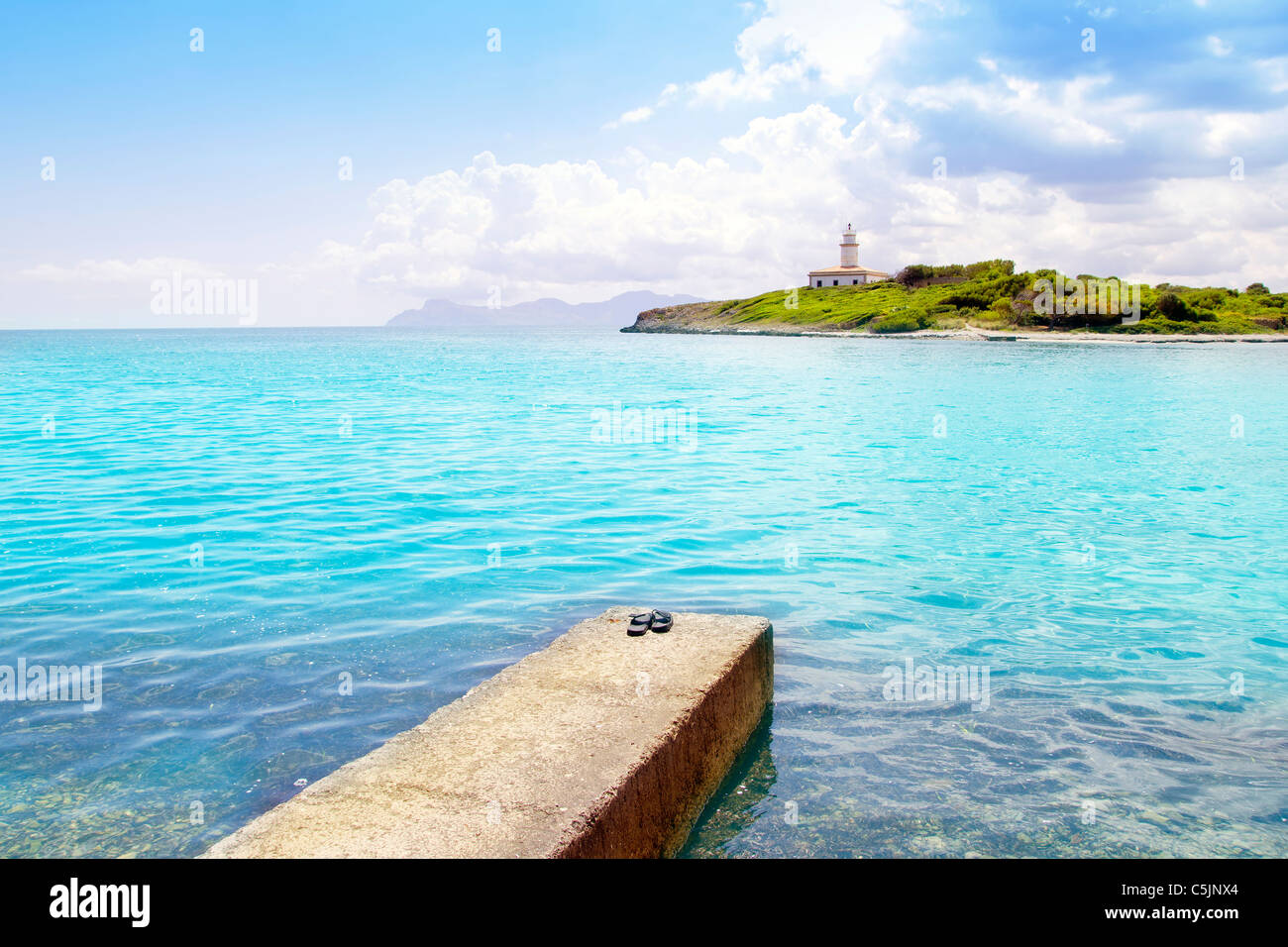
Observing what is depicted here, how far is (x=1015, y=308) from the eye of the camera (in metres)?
106

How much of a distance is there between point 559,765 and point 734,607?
526 centimetres

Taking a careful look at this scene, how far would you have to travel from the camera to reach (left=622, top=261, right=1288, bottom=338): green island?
322 feet

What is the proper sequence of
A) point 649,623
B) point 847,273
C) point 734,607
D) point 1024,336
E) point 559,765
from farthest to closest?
1. point 847,273
2. point 1024,336
3. point 734,607
4. point 649,623
5. point 559,765

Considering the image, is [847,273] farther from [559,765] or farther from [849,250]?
[559,765]

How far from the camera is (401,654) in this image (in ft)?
27.0

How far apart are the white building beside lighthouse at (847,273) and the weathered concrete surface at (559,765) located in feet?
522

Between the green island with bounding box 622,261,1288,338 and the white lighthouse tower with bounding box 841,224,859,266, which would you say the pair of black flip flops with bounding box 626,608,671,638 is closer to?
the green island with bounding box 622,261,1288,338

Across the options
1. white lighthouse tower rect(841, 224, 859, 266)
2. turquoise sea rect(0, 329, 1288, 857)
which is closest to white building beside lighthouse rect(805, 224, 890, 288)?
white lighthouse tower rect(841, 224, 859, 266)

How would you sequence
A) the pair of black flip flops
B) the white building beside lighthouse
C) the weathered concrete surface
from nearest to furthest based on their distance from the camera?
the weathered concrete surface
the pair of black flip flops
the white building beside lighthouse

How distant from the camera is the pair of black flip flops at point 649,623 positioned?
6.84 m

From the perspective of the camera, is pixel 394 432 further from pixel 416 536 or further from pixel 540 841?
pixel 540 841

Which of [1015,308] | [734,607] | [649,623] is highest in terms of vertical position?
[1015,308]

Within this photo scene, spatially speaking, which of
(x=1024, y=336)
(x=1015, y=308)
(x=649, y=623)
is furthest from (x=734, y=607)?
(x=1015, y=308)

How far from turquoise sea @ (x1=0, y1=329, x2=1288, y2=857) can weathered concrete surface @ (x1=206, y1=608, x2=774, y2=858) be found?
0.54 metres
